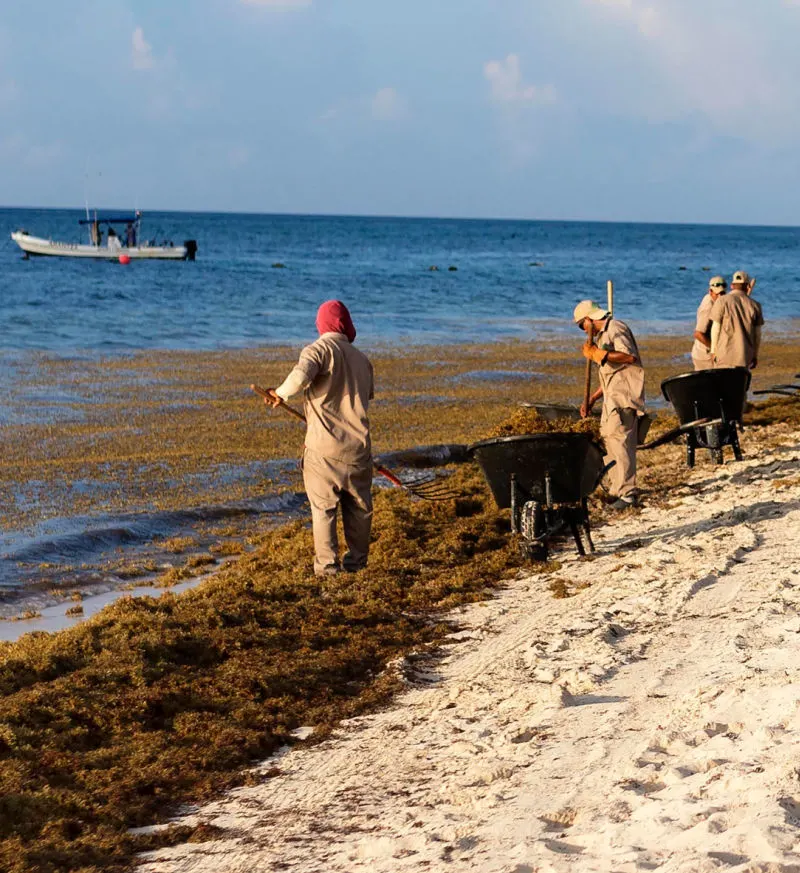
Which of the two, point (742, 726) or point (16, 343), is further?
point (16, 343)

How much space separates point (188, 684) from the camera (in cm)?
555

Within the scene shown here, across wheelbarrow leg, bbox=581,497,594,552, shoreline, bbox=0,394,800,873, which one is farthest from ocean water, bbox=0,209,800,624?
wheelbarrow leg, bbox=581,497,594,552

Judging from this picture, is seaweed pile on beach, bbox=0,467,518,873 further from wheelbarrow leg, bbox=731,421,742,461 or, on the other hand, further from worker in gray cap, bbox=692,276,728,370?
worker in gray cap, bbox=692,276,728,370

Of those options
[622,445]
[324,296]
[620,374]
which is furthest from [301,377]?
[324,296]

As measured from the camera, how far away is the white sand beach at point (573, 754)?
3.69 metres

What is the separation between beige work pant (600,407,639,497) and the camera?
8844 millimetres

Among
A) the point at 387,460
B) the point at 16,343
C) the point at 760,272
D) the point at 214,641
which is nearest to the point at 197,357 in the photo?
the point at 16,343

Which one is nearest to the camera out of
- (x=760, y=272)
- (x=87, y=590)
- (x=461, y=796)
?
(x=461, y=796)

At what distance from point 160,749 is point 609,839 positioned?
6.52 feet

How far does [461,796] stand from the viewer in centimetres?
420

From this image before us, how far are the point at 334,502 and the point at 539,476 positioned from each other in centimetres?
123

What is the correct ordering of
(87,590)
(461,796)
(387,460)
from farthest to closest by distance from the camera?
1. (387,460)
2. (87,590)
3. (461,796)

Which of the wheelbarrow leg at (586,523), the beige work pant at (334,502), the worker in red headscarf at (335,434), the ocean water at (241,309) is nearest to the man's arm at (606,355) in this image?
the wheelbarrow leg at (586,523)

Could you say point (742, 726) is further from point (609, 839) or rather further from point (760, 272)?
point (760, 272)
